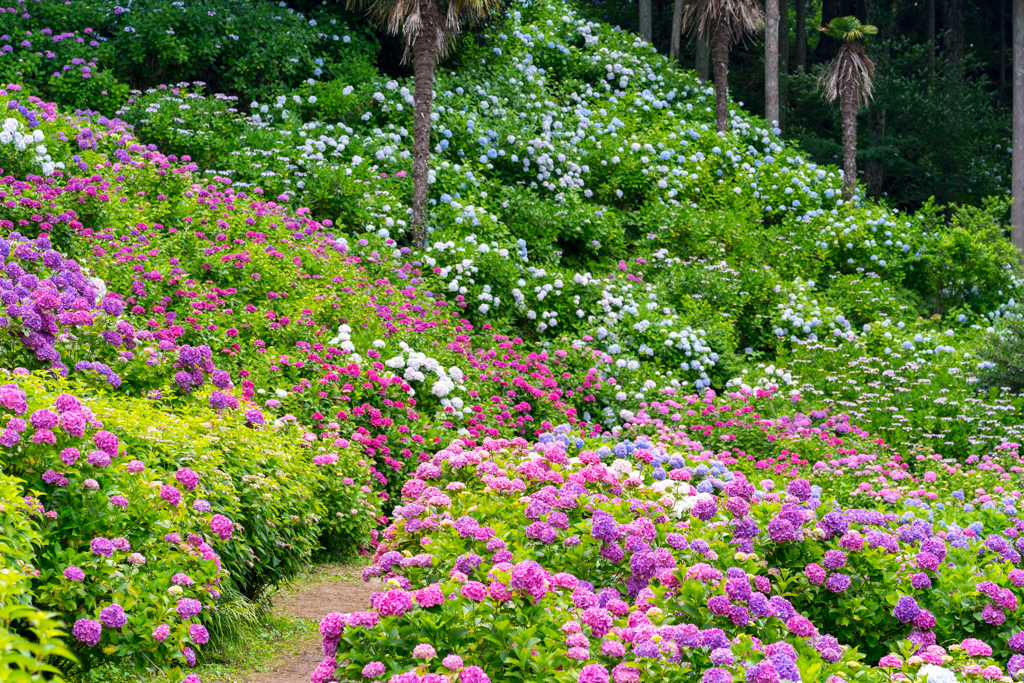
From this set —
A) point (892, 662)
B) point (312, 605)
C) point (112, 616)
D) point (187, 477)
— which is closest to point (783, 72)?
point (312, 605)

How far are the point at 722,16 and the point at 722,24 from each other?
148 millimetres

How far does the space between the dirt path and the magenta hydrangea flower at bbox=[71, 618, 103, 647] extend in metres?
1.08

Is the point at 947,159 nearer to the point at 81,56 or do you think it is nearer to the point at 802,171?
the point at 802,171

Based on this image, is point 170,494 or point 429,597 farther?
point 170,494

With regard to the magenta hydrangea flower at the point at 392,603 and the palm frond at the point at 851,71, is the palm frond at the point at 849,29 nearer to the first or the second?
the palm frond at the point at 851,71

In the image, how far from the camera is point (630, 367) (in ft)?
32.8

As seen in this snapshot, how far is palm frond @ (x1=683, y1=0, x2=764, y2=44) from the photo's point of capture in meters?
17.4

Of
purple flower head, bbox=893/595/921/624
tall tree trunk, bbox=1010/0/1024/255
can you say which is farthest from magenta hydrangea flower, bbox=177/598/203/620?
tall tree trunk, bbox=1010/0/1024/255

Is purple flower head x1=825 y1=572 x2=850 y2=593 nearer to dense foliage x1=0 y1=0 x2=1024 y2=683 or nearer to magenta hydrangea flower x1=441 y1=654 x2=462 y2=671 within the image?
Result: dense foliage x1=0 y1=0 x2=1024 y2=683

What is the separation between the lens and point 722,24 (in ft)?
57.3

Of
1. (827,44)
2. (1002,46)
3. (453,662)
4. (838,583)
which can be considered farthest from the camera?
(827,44)

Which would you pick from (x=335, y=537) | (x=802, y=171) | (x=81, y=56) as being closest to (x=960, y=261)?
(x=802, y=171)

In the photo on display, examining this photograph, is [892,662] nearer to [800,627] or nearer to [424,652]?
[800,627]

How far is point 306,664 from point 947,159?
24.2 m
